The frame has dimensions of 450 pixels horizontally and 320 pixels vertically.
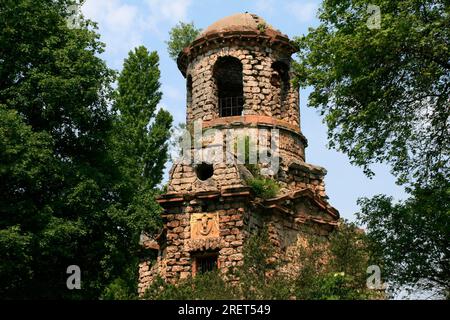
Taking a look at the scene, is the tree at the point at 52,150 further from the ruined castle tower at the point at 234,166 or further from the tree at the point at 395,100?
the tree at the point at 395,100

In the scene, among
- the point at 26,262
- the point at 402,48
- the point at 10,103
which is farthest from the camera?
the point at 10,103

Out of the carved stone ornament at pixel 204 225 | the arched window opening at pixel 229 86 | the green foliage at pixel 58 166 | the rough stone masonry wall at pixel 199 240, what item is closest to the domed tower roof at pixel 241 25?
the arched window opening at pixel 229 86

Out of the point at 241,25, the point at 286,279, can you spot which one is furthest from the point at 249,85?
the point at 286,279

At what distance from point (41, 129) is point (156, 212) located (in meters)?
4.27

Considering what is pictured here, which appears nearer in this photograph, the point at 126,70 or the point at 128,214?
the point at 128,214

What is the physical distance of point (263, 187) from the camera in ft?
69.8

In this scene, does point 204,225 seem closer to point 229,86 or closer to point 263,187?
point 263,187

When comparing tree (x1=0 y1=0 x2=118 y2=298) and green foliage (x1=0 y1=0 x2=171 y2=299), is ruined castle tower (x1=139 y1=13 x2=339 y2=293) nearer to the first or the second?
green foliage (x1=0 y1=0 x2=171 y2=299)

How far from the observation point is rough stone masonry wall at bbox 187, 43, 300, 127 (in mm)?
23906

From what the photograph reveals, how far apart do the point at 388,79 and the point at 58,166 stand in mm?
9192
